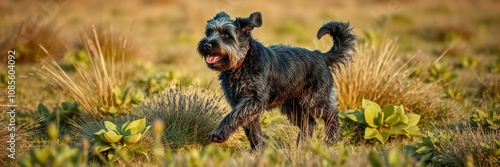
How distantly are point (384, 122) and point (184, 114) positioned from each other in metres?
1.90

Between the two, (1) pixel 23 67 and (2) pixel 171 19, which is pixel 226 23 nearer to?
(1) pixel 23 67

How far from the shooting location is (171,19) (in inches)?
766

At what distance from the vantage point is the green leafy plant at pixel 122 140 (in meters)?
4.69

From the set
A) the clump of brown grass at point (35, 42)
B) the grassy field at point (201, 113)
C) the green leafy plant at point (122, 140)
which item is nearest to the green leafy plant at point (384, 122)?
the grassy field at point (201, 113)

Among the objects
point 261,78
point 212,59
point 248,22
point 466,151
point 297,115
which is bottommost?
point 466,151

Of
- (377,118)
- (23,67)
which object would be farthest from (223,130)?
(23,67)

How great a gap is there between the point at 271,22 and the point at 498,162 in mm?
14433

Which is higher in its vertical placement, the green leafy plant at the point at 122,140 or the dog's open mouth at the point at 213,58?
the dog's open mouth at the point at 213,58

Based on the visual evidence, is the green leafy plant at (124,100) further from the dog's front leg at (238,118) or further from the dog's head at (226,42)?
the dog's front leg at (238,118)

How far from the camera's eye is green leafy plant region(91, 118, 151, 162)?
15.4ft

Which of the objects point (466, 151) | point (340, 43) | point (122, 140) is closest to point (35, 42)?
point (122, 140)

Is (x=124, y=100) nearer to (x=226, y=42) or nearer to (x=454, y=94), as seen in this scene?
(x=226, y=42)

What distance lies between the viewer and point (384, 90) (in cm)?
672

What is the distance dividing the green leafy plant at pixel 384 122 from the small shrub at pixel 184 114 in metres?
1.37
